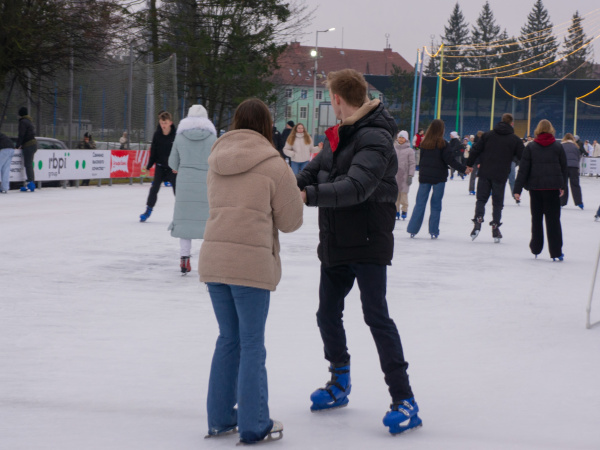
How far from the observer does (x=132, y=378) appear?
5039 millimetres

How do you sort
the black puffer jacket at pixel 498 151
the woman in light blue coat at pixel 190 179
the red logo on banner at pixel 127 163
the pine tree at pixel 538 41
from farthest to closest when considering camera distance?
1. the pine tree at pixel 538 41
2. the red logo on banner at pixel 127 163
3. the black puffer jacket at pixel 498 151
4. the woman in light blue coat at pixel 190 179

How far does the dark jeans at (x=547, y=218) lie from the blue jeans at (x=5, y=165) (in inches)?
482

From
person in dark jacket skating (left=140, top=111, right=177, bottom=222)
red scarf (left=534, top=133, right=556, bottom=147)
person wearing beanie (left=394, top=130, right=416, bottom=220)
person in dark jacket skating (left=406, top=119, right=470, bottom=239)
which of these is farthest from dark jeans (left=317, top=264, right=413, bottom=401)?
person wearing beanie (left=394, top=130, right=416, bottom=220)

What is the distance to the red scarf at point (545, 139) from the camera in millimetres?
11195

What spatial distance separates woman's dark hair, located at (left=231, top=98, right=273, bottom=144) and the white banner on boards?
1737 centimetres

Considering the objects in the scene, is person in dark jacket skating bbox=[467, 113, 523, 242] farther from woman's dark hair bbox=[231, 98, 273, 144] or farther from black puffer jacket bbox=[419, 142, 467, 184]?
woman's dark hair bbox=[231, 98, 273, 144]

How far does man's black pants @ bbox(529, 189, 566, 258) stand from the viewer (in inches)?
429

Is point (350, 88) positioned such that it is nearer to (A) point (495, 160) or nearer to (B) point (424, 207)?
(A) point (495, 160)

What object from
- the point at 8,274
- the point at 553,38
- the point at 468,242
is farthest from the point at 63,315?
the point at 553,38

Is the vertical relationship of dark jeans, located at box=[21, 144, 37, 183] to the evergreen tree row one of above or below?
below

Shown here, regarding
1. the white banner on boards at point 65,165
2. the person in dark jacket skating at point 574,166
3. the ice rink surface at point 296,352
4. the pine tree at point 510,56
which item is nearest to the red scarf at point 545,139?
the ice rink surface at point 296,352

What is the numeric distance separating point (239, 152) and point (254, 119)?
198 millimetres

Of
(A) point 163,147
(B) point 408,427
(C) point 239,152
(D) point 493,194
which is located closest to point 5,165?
(A) point 163,147

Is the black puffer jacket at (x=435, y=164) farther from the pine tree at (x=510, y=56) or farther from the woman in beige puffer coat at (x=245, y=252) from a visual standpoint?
the pine tree at (x=510, y=56)
